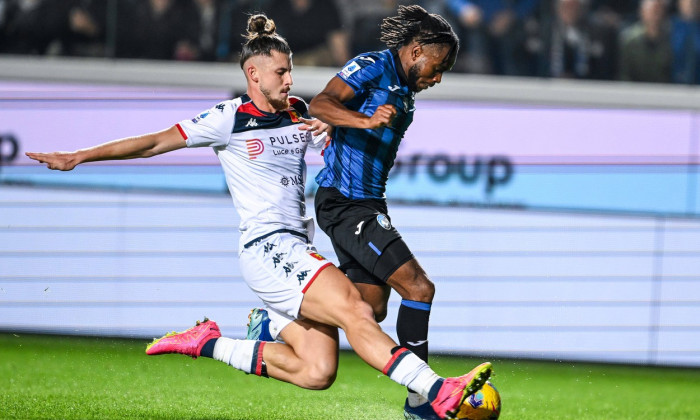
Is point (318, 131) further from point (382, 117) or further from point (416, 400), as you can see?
point (416, 400)

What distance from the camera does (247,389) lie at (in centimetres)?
612

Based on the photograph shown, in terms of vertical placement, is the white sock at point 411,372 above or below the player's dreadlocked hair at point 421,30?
below

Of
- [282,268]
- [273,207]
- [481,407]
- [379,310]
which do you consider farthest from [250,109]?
[481,407]

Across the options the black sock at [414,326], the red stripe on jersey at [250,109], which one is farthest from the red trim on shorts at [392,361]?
the red stripe on jersey at [250,109]

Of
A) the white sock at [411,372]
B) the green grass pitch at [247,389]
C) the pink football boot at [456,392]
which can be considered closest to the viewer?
the pink football boot at [456,392]

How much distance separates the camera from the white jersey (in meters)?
4.64

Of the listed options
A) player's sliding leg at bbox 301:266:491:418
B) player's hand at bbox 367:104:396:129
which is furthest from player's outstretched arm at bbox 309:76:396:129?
player's sliding leg at bbox 301:266:491:418

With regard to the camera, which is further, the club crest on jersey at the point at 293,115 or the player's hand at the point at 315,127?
the club crest on jersey at the point at 293,115

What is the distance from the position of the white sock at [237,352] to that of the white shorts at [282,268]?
34cm

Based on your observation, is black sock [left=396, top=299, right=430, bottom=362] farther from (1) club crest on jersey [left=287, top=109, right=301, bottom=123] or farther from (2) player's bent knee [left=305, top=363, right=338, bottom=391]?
(1) club crest on jersey [left=287, top=109, right=301, bottom=123]

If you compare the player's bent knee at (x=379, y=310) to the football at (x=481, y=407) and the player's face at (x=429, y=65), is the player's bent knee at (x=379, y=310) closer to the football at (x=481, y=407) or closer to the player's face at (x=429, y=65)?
the football at (x=481, y=407)

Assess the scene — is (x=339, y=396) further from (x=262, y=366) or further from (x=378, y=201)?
(x=378, y=201)

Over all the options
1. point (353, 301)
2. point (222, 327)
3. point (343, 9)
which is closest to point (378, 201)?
point (353, 301)

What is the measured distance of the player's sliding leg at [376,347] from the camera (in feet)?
13.1
